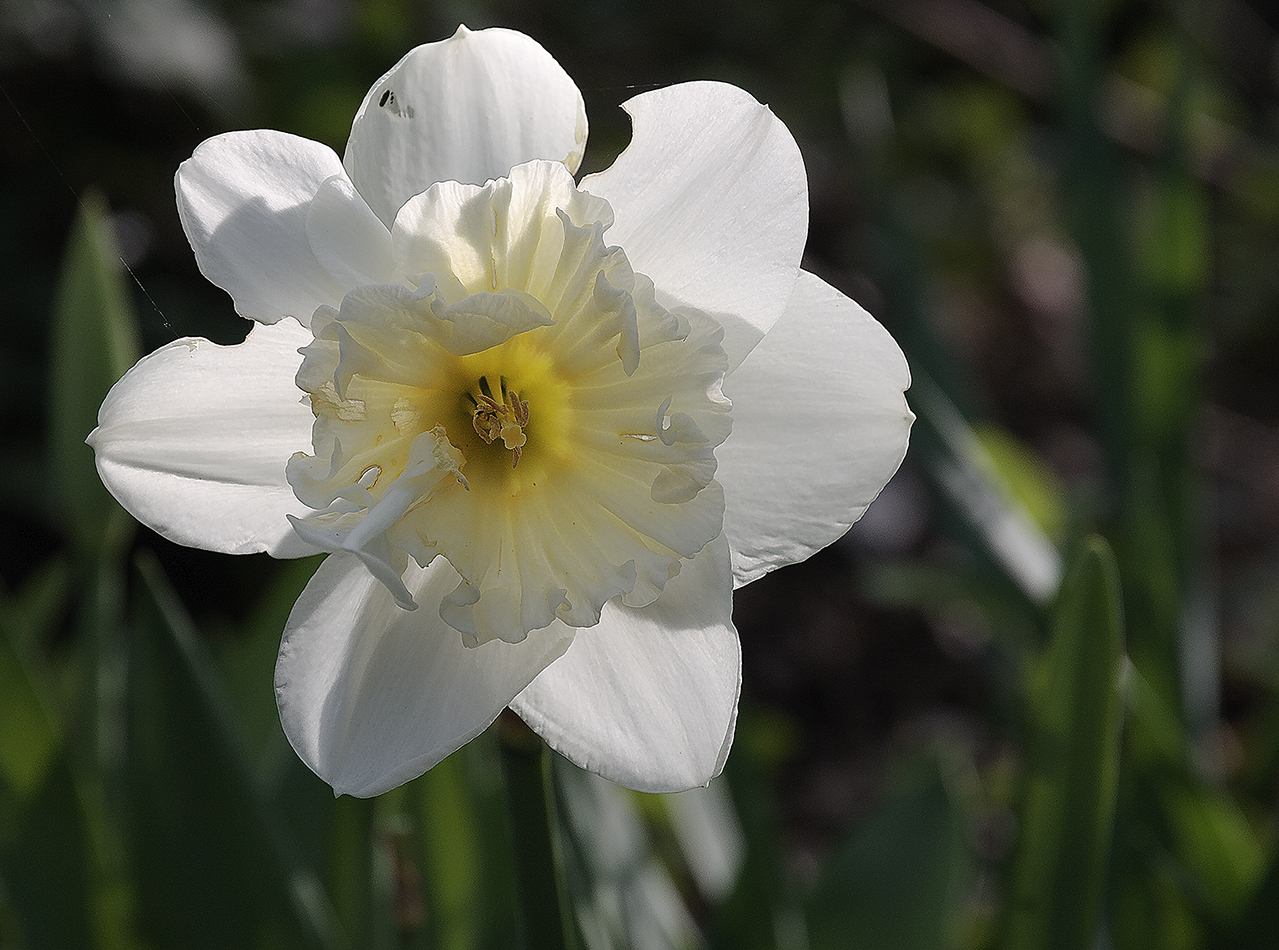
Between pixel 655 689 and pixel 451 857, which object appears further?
pixel 451 857

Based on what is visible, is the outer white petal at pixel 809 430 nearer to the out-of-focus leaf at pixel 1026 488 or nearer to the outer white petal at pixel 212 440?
the outer white petal at pixel 212 440

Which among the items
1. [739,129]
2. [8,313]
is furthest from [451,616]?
[8,313]

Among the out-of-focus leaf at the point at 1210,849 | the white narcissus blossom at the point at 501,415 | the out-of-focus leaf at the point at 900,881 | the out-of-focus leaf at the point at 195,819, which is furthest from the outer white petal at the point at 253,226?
the out-of-focus leaf at the point at 1210,849

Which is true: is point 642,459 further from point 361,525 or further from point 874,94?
point 874,94

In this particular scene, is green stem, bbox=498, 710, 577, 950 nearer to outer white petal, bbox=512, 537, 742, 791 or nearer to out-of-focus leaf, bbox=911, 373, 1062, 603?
outer white petal, bbox=512, 537, 742, 791

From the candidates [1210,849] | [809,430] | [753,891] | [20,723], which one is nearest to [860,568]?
[1210,849]

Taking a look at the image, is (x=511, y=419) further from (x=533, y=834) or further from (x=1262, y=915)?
(x=1262, y=915)
